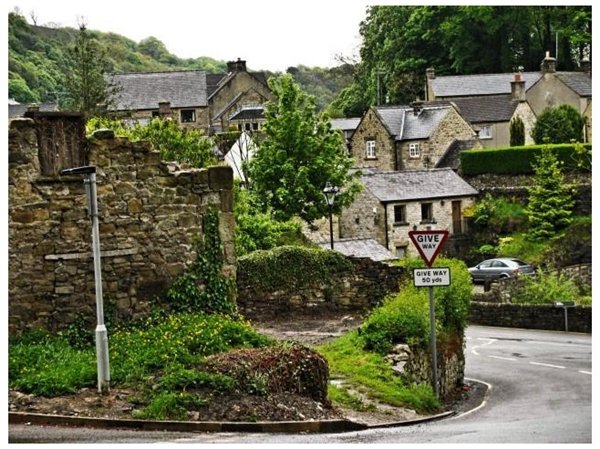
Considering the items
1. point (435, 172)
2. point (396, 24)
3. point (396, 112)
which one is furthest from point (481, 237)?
point (396, 24)

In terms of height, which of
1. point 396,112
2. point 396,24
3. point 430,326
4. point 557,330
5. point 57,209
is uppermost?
point 396,24

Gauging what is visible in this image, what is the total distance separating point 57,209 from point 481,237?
48180 millimetres

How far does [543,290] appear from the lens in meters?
43.0

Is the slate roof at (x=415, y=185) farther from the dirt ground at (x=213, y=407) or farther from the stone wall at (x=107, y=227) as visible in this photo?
the dirt ground at (x=213, y=407)

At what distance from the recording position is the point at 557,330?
129ft

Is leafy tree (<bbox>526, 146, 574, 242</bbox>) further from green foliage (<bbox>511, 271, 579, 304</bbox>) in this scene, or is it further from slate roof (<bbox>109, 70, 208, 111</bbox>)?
slate roof (<bbox>109, 70, 208, 111</bbox>)

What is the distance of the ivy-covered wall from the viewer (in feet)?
78.6

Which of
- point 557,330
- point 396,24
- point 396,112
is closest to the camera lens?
point 557,330

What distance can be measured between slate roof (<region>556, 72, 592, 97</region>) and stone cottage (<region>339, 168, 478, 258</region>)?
75.7ft

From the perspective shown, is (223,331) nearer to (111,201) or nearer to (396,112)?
(111,201)

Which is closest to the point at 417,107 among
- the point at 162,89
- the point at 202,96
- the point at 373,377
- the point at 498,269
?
the point at 202,96

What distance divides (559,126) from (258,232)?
38.5 metres
